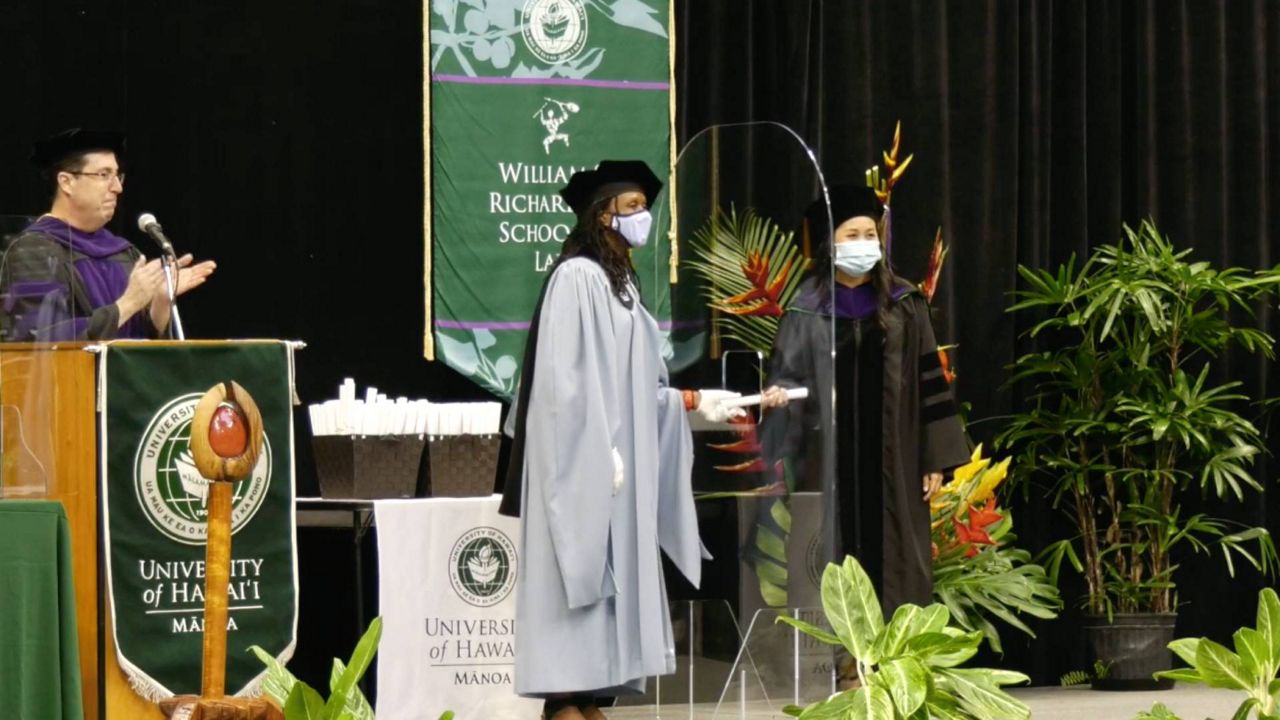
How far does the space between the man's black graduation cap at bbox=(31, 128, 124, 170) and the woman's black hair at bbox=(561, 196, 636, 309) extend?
125cm

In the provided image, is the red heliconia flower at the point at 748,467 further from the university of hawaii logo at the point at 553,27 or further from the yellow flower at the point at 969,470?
the university of hawaii logo at the point at 553,27

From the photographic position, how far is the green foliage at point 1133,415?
19.4 feet

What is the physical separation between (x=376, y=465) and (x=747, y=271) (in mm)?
1159

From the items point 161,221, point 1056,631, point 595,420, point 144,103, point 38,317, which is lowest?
point 1056,631

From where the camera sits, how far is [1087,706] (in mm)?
5508

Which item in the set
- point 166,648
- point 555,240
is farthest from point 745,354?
point 166,648

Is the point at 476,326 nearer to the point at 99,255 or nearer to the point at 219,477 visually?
the point at 99,255

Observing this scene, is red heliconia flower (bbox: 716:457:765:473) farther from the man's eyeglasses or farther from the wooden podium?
the man's eyeglasses

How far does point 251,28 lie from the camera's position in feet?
17.8

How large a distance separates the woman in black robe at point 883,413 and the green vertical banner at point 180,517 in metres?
1.63

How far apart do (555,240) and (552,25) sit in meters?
0.69

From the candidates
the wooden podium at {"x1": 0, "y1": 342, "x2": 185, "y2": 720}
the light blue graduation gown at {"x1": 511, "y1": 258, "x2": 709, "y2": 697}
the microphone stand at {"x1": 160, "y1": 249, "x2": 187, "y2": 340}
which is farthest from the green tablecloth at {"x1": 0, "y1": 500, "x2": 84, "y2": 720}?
the light blue graduation gown at {"x1": 511, "y1": 258, "x2": 709, "y2": 697}

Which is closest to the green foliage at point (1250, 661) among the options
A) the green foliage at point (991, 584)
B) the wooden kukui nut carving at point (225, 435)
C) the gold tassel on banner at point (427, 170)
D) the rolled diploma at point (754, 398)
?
the wooden kukui nut carving at point (225, 435)

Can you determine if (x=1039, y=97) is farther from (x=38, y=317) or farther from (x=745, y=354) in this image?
(x=38, y=317)
